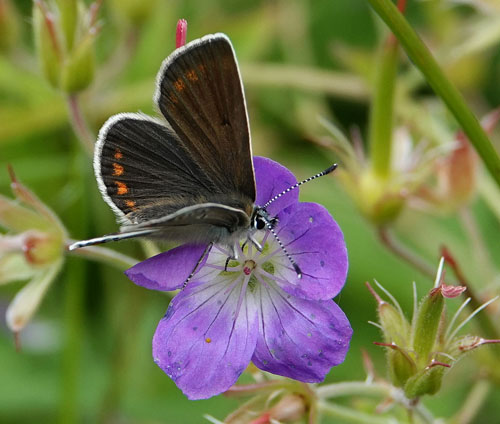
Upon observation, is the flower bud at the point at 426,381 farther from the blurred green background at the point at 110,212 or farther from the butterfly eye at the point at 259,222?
the blurred green background at the point at 110,212

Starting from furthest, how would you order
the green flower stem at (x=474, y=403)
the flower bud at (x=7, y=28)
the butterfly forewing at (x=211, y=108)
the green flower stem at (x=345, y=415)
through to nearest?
the flower bud at (x=7, y=28) < the green flower stem at (x=474, y=403) < the green flower stem at (x=345, y=415) < the butterfly forewing at (x=211, y=108)

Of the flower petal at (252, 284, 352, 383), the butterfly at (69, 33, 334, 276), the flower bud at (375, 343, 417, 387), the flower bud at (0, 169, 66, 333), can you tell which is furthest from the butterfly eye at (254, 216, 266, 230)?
the flower bud at (0, 169, 66, 333)

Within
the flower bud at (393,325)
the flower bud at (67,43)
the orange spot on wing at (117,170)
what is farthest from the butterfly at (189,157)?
the flower bud at (67,43)

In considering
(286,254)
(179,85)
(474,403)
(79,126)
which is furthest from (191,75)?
(474,403)

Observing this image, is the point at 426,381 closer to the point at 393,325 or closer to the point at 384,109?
the point at 393,325

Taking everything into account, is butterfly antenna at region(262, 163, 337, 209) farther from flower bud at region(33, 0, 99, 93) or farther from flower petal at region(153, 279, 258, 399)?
flower bud at region(33, 0, 99, 93)

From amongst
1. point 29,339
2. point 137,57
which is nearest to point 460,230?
point 137,57

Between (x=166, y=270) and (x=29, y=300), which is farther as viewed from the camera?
(x=29, y=300)
